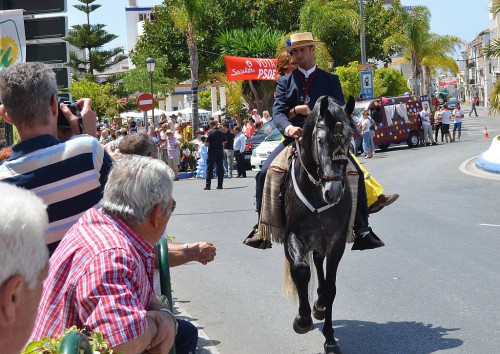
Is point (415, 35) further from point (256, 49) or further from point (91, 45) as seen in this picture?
Result: point (91, 45)

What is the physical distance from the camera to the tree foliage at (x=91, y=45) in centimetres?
8112

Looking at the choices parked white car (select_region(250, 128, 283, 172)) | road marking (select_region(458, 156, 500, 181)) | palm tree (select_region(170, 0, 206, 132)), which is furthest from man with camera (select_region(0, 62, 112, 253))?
palm tree (select_region(170, 0, 206, 132))

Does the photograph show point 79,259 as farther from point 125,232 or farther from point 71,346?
point 71,346

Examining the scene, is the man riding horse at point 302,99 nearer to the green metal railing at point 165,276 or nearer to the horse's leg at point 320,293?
the horse's leg at point 320,293

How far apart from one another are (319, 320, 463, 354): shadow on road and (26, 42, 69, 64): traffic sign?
365 cm

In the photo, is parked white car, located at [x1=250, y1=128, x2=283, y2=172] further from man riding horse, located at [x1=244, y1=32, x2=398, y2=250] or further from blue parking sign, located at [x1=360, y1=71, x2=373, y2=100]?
man riding horse, located at [x1=244, y1=32, x2=398, y2=250]

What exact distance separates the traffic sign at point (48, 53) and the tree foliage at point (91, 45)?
73594 millimetres

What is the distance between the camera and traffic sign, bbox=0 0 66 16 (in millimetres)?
8031

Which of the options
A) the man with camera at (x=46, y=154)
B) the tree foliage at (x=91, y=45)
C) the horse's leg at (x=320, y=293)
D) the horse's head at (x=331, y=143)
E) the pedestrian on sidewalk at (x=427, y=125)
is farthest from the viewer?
the tree foliage at (x=91, y=45)

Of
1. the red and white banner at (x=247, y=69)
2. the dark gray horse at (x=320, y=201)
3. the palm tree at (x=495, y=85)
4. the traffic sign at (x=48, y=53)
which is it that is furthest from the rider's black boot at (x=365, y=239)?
the red and white banner at (x=247, y=69)

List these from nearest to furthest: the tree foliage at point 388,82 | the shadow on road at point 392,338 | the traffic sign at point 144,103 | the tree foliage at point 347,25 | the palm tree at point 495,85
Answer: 1. the shadow on road at point 392,338
2. the palm tree at point 495,85
3. the traffic sign at point 144,103
4. the tree foliage at point 347,25
5. the tree foliage at point 388,82

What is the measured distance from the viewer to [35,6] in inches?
325

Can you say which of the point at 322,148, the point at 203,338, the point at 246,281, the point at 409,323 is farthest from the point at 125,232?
the point at 246,281

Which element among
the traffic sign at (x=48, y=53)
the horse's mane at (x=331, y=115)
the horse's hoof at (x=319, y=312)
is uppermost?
the traffic sign at (x=48, y=53)
